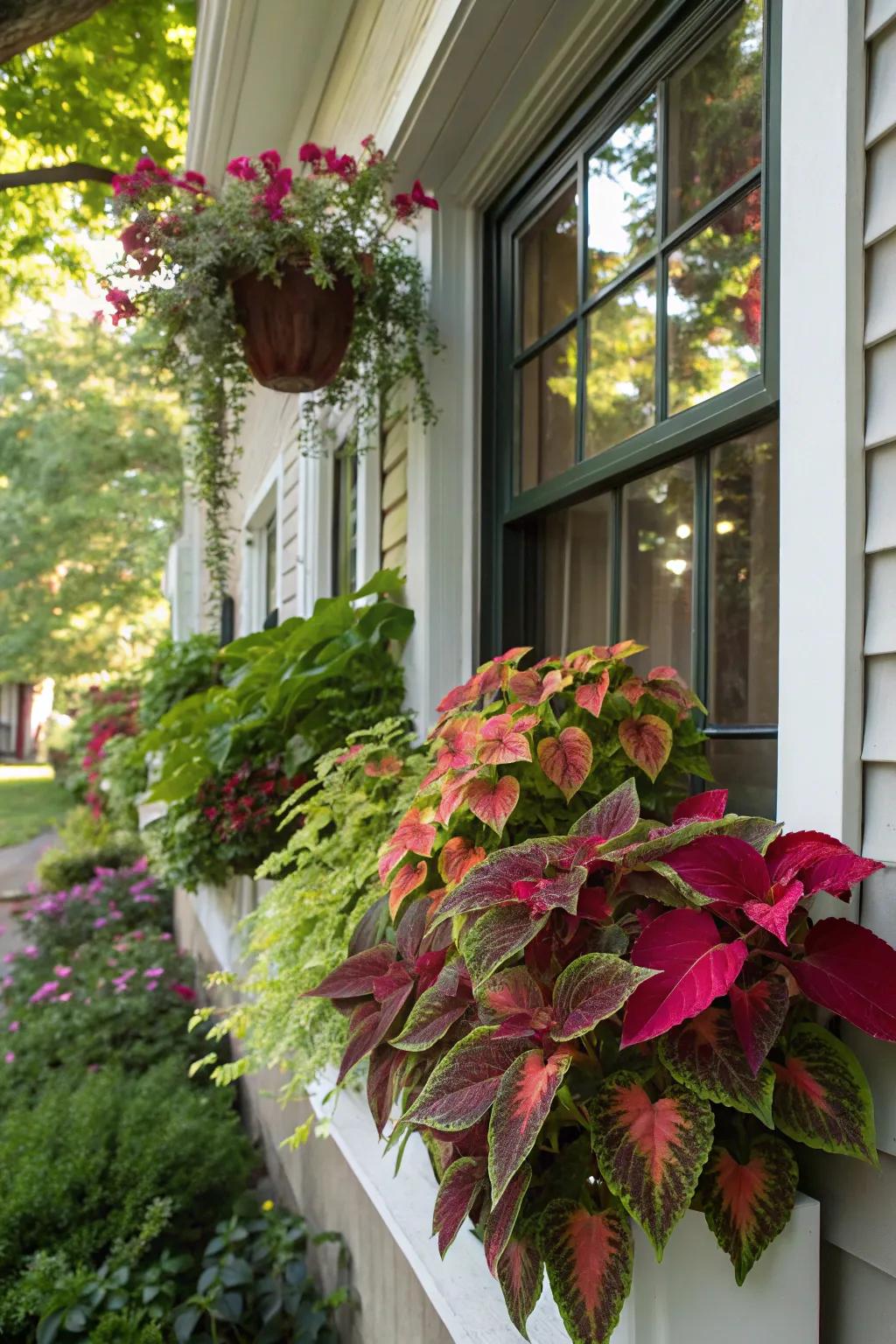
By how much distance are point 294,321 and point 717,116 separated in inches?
44.9

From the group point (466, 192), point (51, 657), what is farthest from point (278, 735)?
point (51, 657)

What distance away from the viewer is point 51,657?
1878cm

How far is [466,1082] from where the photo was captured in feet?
3.13

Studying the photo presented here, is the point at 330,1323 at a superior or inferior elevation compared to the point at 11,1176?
inferior

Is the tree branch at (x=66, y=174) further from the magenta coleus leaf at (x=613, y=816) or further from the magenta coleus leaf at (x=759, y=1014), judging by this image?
the magenta coleus leaf at (x=759, y=1014)

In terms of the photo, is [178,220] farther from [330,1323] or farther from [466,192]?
[330,1323]

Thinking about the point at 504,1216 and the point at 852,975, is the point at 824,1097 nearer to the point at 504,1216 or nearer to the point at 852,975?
the point at 852,975

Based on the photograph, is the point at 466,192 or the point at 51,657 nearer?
the point at 466,192

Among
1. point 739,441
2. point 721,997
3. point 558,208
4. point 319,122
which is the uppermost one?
point 319,122

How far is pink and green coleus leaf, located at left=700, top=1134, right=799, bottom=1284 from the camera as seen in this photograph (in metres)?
0.91

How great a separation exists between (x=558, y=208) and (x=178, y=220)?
0.92 m

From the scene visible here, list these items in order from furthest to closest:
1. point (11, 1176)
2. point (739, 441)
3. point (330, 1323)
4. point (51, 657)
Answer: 1. point (51, 657)
2. point (11, 1176)
3. point (330, 1323)
4. point (739, 441)

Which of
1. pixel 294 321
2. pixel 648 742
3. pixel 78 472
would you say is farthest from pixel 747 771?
pixel 78 472

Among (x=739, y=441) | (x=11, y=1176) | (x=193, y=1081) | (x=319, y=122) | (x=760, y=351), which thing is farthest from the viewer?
(x=193, y=1081)
